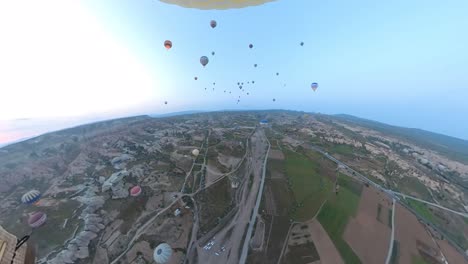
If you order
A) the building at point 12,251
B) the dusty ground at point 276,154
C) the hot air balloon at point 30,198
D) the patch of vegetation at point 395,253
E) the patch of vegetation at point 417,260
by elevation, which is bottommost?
the patch of vegetation at point 417,260

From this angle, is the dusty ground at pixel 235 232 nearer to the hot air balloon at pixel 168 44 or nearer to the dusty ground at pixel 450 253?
the dusty ground at pixel 450 253

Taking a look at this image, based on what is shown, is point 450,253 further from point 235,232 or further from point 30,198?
point 30,198

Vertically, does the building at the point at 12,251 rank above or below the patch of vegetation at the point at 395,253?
above

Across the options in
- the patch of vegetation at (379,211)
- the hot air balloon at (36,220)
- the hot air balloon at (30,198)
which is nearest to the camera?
the hot air balloon at (36,220)

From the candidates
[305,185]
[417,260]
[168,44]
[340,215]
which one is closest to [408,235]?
[417,260]

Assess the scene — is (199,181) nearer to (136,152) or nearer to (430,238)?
(136,152)

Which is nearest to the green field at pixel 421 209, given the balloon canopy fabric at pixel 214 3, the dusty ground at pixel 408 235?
→ the dusty ground at pixel 408 235

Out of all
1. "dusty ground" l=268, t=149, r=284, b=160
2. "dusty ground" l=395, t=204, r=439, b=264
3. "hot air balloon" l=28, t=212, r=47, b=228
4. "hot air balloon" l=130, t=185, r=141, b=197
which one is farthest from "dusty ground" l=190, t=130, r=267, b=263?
"hot air balloon" l=28, t=212, r=47, b=228
